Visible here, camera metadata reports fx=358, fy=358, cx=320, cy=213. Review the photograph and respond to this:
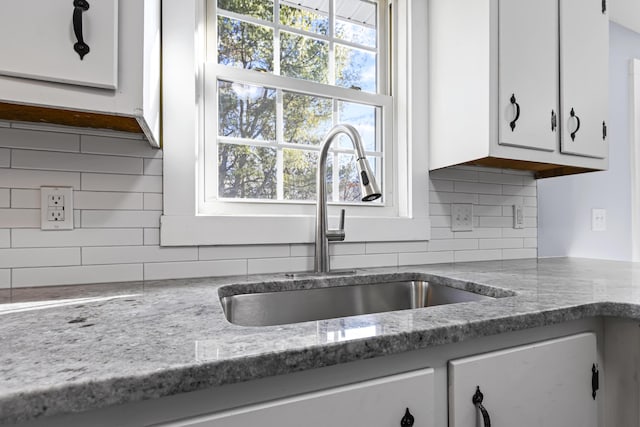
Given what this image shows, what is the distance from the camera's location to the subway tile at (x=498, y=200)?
1731 mm

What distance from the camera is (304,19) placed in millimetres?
1495

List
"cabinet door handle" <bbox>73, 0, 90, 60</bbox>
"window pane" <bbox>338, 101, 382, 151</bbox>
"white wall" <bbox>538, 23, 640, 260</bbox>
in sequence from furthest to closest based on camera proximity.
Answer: "white wall" <bbox>538, 23, 640, 260</bbox> → "window pane" <bbox>338, 101, 382, 151</bbox> → "cabinet door handle" <bbox>73, 0, 90, 60</bbox>

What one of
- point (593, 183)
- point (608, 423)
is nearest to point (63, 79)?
point (608, 423)

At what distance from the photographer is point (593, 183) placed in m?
2.09

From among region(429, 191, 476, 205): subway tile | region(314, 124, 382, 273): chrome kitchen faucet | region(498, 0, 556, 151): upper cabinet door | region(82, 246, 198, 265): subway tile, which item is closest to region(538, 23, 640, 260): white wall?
region(429, 191, 476, 205): subway tile

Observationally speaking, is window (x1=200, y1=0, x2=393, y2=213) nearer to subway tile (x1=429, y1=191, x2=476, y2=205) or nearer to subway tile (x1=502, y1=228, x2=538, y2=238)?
subway tile (x1=429, y1=191, x2=476, y2=205)

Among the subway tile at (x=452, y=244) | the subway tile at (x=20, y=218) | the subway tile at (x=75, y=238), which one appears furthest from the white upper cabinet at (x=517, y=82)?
the subway tile at (x=20, y=218)

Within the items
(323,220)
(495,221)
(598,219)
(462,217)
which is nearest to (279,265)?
(323,220)

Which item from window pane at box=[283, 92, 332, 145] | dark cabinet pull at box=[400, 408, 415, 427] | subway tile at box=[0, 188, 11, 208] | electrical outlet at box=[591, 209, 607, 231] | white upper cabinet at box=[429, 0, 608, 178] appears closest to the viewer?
dark cabinet pull at box=[400, 408, 415, 427]

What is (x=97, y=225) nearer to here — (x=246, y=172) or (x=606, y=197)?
(x=246, y=172)

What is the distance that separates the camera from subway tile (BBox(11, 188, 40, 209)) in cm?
99

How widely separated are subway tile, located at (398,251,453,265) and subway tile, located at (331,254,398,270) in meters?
0.04

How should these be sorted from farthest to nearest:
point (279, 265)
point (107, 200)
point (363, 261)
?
point (363, 261) < point (279, 265) < point (107, 200)

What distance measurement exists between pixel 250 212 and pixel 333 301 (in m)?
0.46
